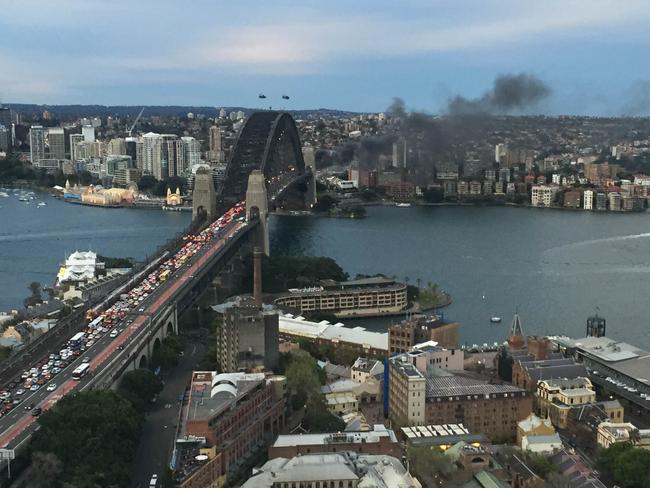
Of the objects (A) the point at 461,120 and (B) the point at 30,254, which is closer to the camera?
(B) the point at 30,254

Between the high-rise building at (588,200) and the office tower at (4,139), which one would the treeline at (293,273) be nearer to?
the high-rise building at (588,200)

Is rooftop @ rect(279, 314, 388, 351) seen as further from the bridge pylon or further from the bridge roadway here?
the bridge pylon

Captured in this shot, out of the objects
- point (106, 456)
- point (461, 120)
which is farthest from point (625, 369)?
point (461, 120)

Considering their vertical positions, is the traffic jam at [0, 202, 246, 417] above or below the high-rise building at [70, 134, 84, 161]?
below

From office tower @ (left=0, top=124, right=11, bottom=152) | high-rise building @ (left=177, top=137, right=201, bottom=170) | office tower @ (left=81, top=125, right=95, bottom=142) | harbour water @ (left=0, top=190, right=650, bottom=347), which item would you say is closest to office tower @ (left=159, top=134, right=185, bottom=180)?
high-rise building @ (left=177, top=137, right=201, bottom=170)

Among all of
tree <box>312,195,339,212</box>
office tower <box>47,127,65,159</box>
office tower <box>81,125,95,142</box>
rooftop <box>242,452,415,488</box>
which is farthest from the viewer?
office tower <box>81,125,95,142</box>

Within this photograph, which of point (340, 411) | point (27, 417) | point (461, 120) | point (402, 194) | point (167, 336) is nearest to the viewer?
point (27, 417)

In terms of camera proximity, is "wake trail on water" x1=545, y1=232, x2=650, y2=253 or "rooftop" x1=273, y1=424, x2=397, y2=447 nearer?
"rooftop" x1=273, y1=424, x2=397, y2=447

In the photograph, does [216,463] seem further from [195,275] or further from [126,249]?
[126,249]

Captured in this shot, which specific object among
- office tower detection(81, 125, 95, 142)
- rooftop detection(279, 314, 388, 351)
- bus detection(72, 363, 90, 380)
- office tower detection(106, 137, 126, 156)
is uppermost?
office tower detection(81, 125, 95, 142)
